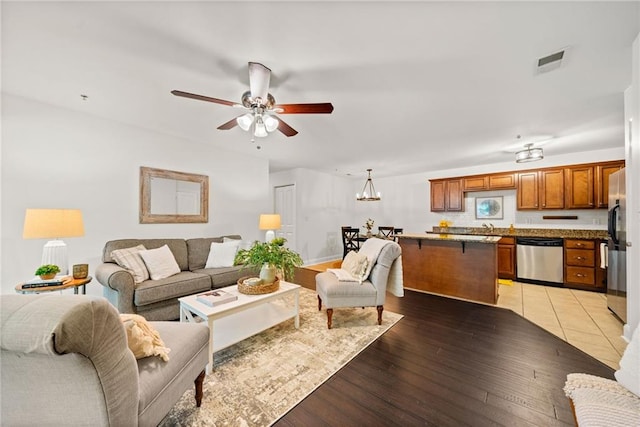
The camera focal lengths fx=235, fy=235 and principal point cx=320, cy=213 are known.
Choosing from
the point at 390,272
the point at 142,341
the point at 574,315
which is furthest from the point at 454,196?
the point at 142,341

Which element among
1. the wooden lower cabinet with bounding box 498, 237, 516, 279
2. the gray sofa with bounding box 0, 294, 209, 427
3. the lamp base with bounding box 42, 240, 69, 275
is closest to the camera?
the gray sofa with bounding box 0, 294, 209, 427

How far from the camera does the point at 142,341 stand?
1163 mm

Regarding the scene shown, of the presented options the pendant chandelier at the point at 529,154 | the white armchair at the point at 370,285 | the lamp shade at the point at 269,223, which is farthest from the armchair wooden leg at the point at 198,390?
the pendant chandelier at the point at 529,154

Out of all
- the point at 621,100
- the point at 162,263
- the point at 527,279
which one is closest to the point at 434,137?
the point at 621,100

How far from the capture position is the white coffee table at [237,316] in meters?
1.91

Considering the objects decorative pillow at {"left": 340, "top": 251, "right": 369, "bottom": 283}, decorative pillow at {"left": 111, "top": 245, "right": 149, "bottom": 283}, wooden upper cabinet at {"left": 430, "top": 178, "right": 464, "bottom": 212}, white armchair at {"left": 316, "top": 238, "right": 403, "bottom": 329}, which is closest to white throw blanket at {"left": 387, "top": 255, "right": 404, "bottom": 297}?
white armchair at {"left": 316, "top": 238, "right": 403, "bottom": 329}

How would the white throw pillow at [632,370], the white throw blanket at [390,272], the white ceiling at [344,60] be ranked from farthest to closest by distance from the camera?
the white throw blanket at [390,272], the white ceiling at [344,60], the white throw pillow at [632,370]

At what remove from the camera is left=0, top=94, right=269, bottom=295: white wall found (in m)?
2.43

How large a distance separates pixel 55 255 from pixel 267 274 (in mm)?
2058

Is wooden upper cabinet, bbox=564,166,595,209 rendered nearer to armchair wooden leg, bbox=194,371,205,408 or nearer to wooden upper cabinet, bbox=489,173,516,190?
wooden upper cabinet, bbox=489,173,516,190

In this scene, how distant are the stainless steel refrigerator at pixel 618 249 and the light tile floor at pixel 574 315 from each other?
0.22 m

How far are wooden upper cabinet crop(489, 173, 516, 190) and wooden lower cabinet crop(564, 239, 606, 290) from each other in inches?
53.3

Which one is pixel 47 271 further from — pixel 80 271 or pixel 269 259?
pixel 269 259

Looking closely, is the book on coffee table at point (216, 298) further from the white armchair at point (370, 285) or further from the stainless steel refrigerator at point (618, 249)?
the stainless steel refrigerator at point (618, 249)
